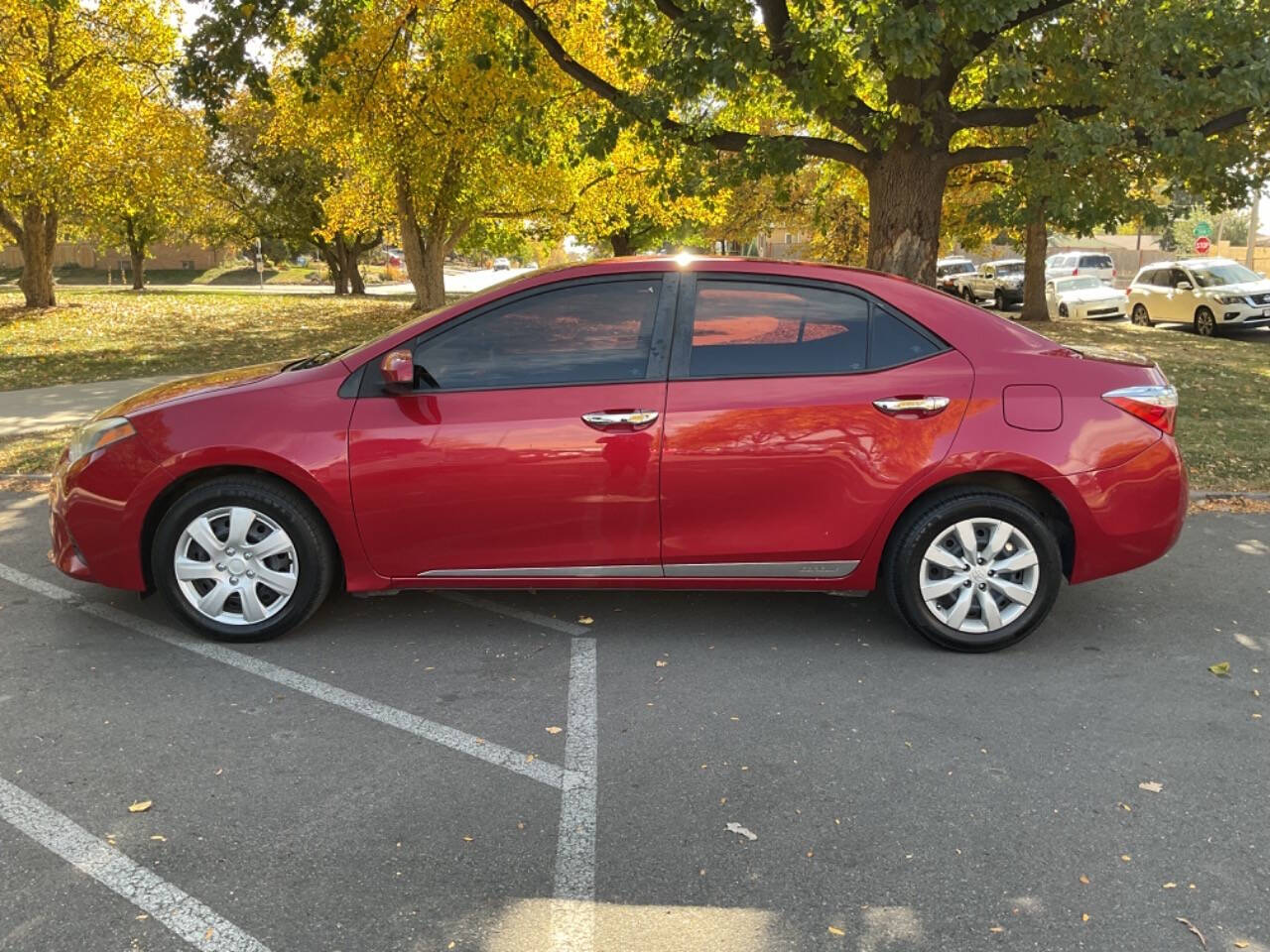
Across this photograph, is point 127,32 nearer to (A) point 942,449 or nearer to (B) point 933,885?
(A) point 942,449

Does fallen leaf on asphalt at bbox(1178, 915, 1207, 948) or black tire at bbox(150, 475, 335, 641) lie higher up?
black tire at bbox(150, 475, 335, 641)

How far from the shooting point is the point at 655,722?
372 cm

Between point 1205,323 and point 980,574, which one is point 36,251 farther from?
point 1205,323

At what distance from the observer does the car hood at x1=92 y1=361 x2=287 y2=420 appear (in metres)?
4.46

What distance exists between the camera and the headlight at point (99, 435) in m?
4.34

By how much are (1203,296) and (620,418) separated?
71.1ft

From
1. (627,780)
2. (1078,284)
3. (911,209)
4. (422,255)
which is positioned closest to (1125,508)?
(627,780)

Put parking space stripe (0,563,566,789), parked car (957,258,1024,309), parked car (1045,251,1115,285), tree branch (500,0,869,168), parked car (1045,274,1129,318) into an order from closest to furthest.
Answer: parking space stripe (0,563,566,789) < tree branch (500,0,869,168) < parked car (1045,274,1129,318) < parked car (957,258,1024,309) < parked car (1045,251,1115,285)

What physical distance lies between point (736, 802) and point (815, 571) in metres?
1.37

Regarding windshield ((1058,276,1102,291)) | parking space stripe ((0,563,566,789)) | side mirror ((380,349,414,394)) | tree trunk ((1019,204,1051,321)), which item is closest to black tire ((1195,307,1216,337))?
tree trunk ((1019,204,1051,321))

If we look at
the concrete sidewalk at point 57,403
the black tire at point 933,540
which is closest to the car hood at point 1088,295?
the concrete sidewalk at point 57,403

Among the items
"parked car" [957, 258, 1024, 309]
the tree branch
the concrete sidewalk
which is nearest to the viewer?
Result: the concrete sidewalk

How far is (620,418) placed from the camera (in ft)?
13.6

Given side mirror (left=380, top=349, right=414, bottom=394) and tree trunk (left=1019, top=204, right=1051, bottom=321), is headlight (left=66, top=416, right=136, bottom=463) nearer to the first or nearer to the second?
side mirror (left=380, top=349, right=414, bottom=394)
